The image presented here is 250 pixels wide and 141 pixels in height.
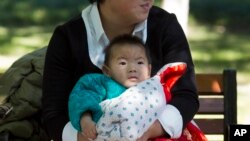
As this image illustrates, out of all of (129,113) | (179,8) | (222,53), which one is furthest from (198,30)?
(129,113)

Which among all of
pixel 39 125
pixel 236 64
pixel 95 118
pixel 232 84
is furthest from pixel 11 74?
pixel 236 64

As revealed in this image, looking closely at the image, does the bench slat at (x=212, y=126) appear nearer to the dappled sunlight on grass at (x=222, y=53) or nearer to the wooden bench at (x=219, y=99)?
the wooden bench at (x=219, y=99)

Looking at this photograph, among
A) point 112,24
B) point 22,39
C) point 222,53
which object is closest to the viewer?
point 112,24

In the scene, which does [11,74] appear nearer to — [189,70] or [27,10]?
[189,70]

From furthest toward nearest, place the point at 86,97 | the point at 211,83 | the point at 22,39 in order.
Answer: the point at 22,39, the point at 211,83, the point at 86,97

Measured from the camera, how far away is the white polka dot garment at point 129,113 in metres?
3.66

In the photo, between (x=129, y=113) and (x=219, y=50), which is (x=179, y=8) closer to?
(x=129, y=113)

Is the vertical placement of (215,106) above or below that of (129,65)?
below

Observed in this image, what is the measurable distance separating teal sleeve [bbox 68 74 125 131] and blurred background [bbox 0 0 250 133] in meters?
4.39

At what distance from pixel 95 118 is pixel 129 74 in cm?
25

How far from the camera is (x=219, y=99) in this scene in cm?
475

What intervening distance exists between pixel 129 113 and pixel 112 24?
2.06 ft

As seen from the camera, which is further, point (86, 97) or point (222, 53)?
point (222, 53)

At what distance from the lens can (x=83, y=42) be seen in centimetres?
407
